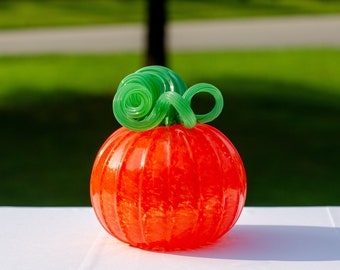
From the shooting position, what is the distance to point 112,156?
2809 millimetres

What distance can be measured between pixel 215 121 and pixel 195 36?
25.5 ft

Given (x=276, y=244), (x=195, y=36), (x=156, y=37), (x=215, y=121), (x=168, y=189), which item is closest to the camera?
(x=168, y=189)

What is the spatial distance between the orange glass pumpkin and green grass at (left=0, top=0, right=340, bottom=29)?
1653cm

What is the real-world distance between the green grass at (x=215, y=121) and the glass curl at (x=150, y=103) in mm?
4462

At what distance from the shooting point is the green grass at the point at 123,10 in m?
19.8

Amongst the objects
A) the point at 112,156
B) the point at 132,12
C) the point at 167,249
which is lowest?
the point at 132,12

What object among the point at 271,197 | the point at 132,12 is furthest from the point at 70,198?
the point at 132,12

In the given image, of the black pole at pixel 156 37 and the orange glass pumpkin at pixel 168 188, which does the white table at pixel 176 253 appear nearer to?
the orange glass pumpkin at pixel 168 188

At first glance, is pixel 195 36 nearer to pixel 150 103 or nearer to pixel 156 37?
pixel 156 37

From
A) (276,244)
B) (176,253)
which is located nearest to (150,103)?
(176,253)

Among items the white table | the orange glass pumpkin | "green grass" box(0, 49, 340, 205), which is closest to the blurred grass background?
"green grass" box(0, 49, 340, 205)

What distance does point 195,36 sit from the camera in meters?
17.3

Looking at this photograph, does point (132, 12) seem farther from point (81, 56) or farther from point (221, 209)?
point (221, 209)

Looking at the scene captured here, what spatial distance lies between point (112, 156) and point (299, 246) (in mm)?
617
